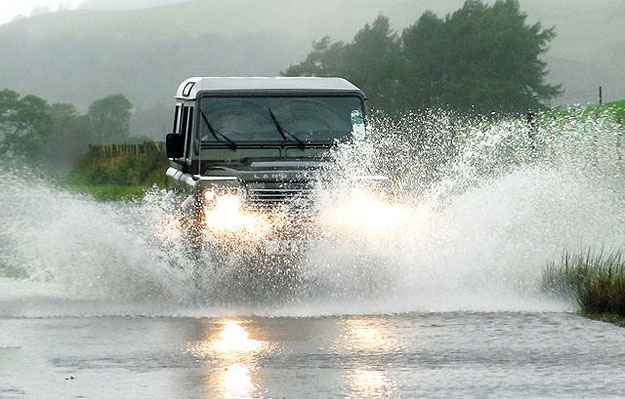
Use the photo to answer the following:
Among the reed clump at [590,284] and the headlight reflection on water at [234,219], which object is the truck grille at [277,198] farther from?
the reed clump at [590,284]

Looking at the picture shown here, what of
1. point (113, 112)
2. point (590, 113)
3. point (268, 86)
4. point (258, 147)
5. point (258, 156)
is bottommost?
point (258, 156)

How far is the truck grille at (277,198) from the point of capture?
16719 millimetres

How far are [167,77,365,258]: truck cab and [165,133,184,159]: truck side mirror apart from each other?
1 centimetres

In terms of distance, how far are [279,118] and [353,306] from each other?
282 centimetres

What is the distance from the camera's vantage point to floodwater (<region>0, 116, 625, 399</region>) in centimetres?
1130

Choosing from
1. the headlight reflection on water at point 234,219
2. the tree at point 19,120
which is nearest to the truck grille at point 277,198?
the headlight reflection on water at point 234,219

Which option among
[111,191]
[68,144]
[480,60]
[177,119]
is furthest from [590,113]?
[480,60]

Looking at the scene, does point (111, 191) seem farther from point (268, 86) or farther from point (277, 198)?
point (277, 198)

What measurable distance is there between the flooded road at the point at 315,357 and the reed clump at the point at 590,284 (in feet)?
1.58

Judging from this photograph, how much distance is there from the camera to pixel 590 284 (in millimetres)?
16297

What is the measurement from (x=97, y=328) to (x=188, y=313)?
148 cm

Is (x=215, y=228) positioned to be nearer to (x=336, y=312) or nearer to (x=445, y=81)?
(x=336, y=312)

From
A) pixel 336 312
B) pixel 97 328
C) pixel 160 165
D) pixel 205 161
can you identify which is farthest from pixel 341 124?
pixel 160 165

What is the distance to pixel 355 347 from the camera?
12992mm
